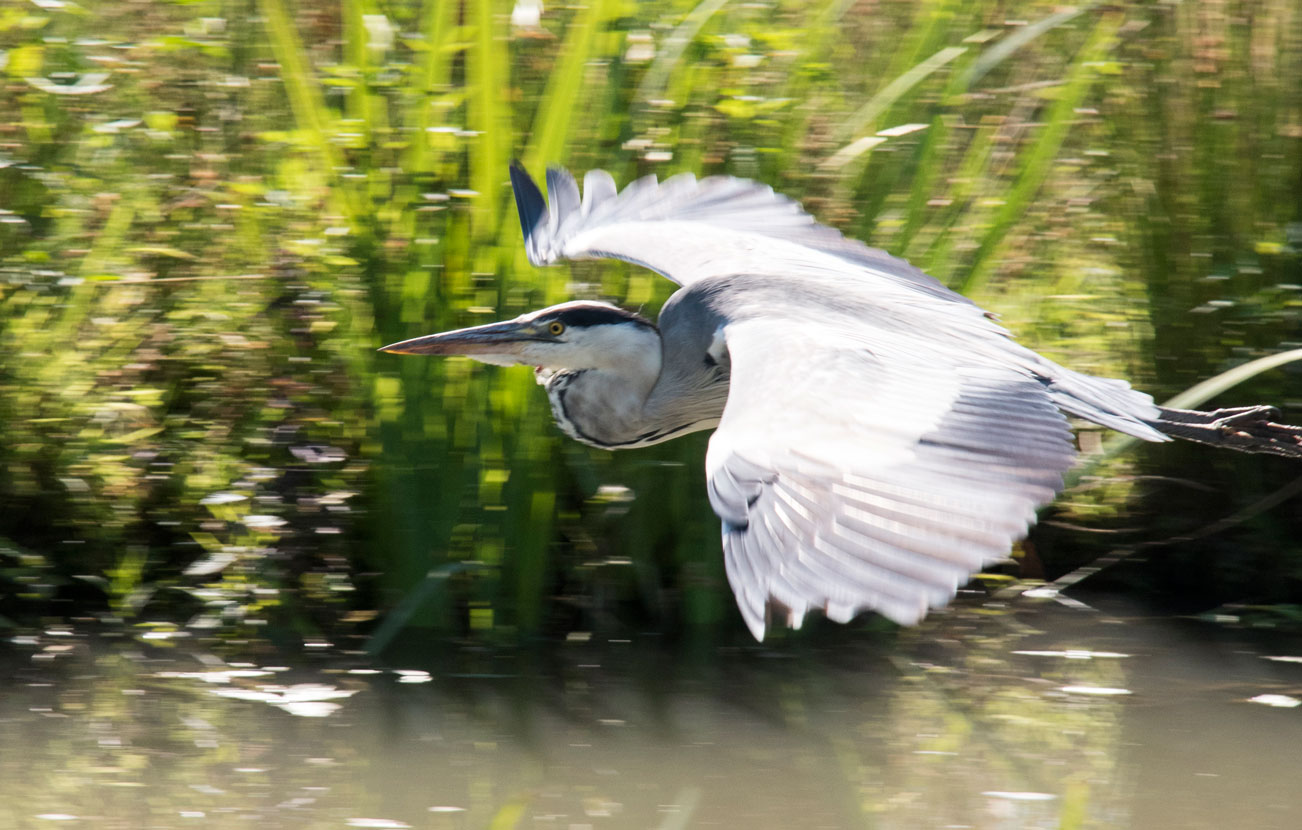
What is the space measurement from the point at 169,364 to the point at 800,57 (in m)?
1.94

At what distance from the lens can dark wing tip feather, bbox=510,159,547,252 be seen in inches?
137

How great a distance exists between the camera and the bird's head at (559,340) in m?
3.34

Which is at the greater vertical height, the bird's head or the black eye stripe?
the black eye stripe

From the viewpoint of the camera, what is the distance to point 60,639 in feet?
11.9

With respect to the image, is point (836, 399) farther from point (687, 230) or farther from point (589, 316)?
point (687, 230)

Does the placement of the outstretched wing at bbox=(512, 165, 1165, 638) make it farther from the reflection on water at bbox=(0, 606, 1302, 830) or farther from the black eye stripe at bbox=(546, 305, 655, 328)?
the reflection on water at bbox=(0, 606, 1302, 830)

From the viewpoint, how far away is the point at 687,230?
3.69 metres

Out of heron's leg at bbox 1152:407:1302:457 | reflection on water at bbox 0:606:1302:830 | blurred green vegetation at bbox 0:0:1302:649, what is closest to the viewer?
reflection on water at bbox 0:606:1302:830

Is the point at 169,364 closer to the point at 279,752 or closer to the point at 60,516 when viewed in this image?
the point at 60,516

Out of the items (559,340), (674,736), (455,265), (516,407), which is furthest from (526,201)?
(674,736)

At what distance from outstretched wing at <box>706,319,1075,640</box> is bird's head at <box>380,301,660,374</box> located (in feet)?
2.69

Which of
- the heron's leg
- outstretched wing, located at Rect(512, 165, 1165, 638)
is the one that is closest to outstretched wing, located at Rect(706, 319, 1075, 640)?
outstretched wing, located at Rect(512, 165, 1165, 638)

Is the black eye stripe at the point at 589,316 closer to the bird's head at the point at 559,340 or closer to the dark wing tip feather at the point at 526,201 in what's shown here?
the bird's head at the point at 559,340

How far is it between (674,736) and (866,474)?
4.29 feet
